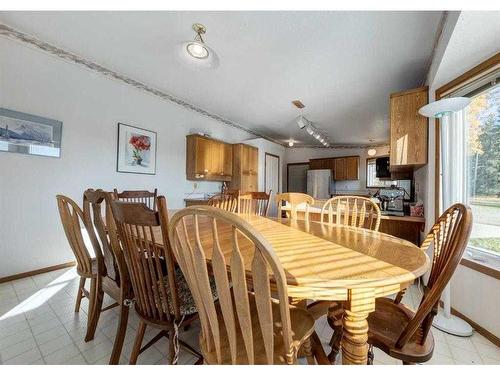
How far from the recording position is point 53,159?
2.50 m

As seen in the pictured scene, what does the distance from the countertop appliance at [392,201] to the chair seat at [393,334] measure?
2.04m

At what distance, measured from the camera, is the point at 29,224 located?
237 cm

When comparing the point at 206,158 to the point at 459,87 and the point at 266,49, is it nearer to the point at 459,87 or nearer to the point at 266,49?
the point at 266,49

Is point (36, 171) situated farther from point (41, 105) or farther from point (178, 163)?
point (178, 163)

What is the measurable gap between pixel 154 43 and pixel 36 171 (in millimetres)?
1841

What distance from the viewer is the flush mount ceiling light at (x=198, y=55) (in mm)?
1747

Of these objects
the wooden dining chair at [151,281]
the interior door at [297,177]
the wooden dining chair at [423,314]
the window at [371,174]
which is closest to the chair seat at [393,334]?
the wooden dining chair at [423,314]

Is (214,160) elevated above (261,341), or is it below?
above

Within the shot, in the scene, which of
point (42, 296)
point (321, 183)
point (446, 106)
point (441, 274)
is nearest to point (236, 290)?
point (441, 274)

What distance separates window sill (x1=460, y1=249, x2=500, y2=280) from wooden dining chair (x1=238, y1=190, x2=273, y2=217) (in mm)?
1706

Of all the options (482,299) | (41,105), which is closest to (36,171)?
(41,105)

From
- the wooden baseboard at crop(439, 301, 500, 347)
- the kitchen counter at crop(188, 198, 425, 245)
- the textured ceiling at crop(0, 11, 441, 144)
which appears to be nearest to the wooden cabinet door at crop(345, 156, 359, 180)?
the textured ceiling at crop(0, 11, 441, 144)

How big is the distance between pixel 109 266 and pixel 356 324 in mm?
A: 1390
